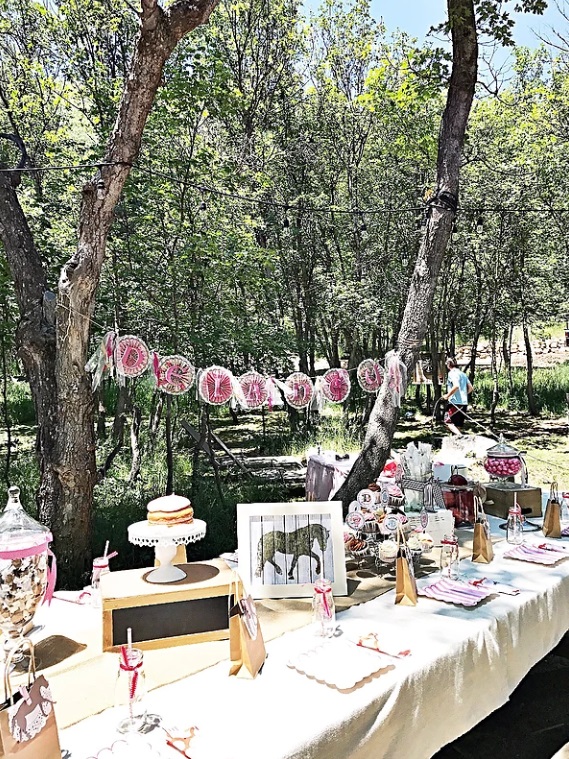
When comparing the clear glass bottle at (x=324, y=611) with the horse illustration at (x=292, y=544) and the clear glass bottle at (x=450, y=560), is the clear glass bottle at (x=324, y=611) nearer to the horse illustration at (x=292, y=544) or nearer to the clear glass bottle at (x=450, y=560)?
the horse illustration at (x=292, y=544)

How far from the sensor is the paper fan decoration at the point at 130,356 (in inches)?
132

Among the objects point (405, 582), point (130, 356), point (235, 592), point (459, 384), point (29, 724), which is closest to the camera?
point (29, 724)

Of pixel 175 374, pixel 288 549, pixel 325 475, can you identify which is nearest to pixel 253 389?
pixel 175 374

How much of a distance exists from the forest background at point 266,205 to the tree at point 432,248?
1.26ft

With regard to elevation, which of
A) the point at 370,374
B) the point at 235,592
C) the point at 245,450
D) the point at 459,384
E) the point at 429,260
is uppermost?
the point at 429,260

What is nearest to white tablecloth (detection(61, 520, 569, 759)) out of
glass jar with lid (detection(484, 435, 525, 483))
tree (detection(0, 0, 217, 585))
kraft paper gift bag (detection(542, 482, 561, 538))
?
kraft paper gift bag (detection(542, 482, 561, 538))

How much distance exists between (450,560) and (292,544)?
596 mm

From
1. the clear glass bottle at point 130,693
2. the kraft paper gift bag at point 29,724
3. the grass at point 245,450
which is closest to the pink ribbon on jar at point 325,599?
the clear glass bottle at point 130,693

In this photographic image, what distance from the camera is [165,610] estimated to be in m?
1.72

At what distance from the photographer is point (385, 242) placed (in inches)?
450

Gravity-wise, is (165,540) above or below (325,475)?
above

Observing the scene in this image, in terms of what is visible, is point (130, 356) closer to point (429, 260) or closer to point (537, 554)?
point (537, 554)

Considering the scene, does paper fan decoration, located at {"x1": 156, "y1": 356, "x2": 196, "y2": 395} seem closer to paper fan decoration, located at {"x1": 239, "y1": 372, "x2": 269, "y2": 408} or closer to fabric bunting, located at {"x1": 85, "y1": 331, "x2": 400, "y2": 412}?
fabric bunting, located at {"x1": 85, "y1": 331, "x2": 400, "y2": 412}

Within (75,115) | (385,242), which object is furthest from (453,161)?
(385,242)
